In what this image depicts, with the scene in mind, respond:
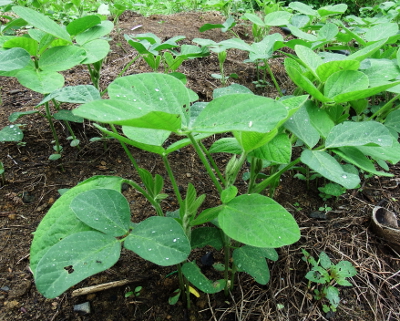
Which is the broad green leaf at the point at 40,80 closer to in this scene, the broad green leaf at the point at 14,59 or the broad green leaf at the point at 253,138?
the broad green leaf at the point at 14,59

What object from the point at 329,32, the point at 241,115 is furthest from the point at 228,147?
the point at 329,32

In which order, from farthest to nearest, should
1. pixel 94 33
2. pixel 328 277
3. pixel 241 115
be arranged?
pixel 94 33
pixel 328 277
pixel 241 115

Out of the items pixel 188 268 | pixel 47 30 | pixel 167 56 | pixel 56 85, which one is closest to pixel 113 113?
pixel 188 268

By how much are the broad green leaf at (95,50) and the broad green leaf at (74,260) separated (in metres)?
0.79

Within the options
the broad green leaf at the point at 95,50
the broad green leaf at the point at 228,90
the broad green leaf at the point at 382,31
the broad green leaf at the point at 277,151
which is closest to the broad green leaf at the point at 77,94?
the broad green leaf at the point at 95,50

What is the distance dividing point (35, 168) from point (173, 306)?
0.93 metres

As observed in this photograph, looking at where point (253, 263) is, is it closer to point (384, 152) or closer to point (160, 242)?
point (160, 242)

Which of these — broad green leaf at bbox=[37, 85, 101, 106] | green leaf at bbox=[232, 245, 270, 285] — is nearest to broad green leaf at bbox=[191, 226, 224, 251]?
green leaf at bbox=[232, 245, 270, 285]

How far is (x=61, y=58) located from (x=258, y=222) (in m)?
1.05

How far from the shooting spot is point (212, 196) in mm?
1435

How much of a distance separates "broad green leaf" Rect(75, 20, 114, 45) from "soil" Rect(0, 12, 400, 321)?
45 centimetres

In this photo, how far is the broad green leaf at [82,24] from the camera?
1.40m

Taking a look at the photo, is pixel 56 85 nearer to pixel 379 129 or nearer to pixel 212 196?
pixel 212 196

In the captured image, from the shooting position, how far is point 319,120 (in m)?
A: 1.01
